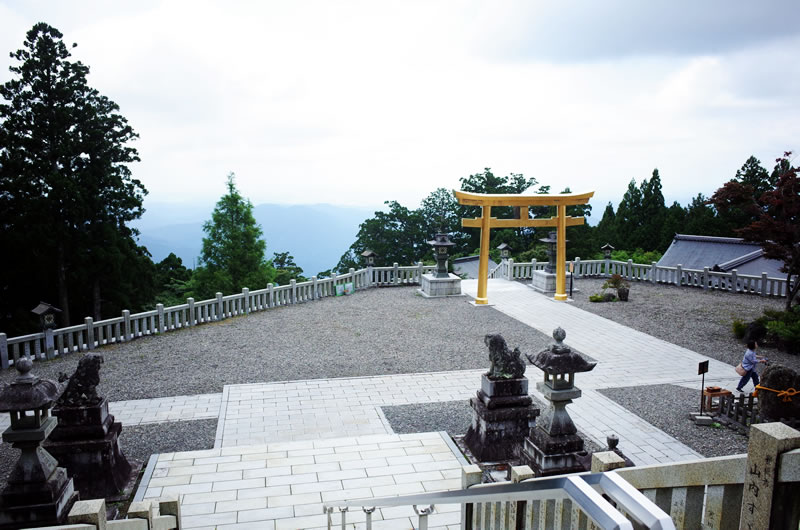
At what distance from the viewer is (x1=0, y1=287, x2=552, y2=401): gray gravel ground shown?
11797 mm

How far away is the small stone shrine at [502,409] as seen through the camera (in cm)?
759

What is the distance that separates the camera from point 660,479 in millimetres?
2637

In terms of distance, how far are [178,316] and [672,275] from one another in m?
19.1

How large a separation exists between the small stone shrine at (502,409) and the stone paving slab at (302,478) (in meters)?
0.50

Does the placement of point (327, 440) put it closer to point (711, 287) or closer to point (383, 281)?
point (383, 281)

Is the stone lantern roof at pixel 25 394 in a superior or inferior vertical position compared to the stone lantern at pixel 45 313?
superior

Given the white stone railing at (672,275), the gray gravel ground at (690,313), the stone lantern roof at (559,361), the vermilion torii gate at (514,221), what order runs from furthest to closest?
the white stone railing at (672,275)
the vermilion torii gate at (514,221)
the gray gravel ground at (690,313)
the stone lantern roof at (559,361)

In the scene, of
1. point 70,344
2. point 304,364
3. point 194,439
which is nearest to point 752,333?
point 304,364

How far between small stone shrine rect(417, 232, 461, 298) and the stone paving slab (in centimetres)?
1262

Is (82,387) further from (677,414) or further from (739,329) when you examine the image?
(739,329)

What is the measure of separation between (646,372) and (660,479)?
10.3 meters

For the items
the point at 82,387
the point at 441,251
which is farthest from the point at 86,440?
the point at 441,251

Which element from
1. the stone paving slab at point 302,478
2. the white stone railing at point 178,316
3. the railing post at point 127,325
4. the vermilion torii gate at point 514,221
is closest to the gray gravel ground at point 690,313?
the vermilion torii gate at point 514,221

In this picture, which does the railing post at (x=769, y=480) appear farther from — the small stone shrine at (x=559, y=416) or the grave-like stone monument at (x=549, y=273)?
the grave-like stone monument at (x=549, y=273)
